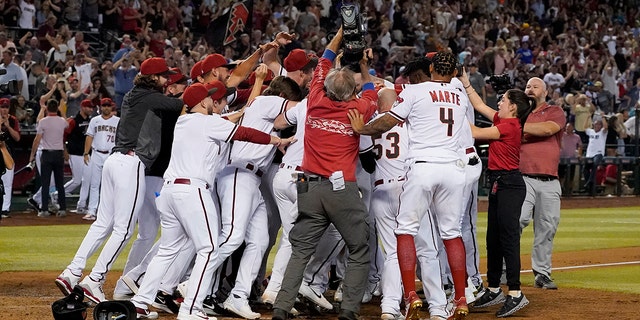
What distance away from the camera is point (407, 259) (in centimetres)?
819

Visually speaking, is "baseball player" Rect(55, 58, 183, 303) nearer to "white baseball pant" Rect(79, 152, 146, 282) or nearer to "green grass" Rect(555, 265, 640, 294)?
"white baseball pant" Rect(79, 152, 146, 282)

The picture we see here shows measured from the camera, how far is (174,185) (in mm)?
8188

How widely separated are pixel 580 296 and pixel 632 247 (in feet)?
17.2

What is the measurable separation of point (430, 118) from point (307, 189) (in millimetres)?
1117

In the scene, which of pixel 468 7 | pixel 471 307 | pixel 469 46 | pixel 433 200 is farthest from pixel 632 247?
pixel 468 7

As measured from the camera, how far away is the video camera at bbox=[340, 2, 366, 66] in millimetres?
8250

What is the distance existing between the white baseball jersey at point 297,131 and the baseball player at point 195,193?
0.38m

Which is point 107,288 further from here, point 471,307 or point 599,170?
point 599,170

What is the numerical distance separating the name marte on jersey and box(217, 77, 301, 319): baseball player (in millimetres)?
1287

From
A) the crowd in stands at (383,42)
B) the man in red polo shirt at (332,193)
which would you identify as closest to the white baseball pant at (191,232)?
the man in red polo shirt at (332,193)

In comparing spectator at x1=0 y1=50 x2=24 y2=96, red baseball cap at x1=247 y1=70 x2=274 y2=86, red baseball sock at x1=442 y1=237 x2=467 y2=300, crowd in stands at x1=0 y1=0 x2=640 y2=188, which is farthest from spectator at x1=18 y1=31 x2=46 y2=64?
red baseball sock at x1=442 y1=237 x2=467 y2=300

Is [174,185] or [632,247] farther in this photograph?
[632,247]

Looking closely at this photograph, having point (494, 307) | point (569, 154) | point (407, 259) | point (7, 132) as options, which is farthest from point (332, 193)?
point (569, 154)

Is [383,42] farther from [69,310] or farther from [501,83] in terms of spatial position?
[69,310]
